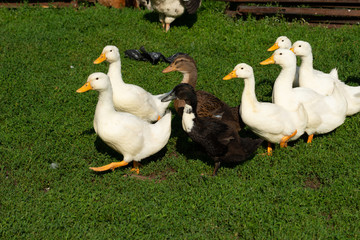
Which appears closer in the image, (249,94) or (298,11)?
(249,94)

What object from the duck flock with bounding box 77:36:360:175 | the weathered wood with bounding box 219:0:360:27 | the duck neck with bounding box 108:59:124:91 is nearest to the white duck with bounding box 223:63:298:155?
the duck flock with bounding box 77:36:360:175

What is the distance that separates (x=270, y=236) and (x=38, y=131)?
348 centimetres

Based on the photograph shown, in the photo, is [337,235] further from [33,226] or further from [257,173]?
[33,226]

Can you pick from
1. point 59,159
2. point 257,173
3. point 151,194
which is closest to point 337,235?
point 257,173

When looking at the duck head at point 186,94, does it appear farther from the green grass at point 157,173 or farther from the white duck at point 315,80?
the white duck at point 315,80

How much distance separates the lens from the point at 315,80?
5.73m

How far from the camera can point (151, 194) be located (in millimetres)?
4504

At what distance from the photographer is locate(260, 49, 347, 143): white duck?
17.1 ft

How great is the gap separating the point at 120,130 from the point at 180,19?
Result: 547cm

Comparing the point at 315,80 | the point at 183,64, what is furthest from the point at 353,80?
the point at 183,64

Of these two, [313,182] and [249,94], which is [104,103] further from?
[313,182]

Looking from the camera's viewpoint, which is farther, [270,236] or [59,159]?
[59,159]

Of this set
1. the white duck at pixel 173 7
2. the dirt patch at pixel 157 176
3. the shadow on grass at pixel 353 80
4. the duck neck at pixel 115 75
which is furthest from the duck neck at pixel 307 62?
the white duck at pixel 173 7

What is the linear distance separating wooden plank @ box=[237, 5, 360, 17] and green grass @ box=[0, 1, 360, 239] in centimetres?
99
